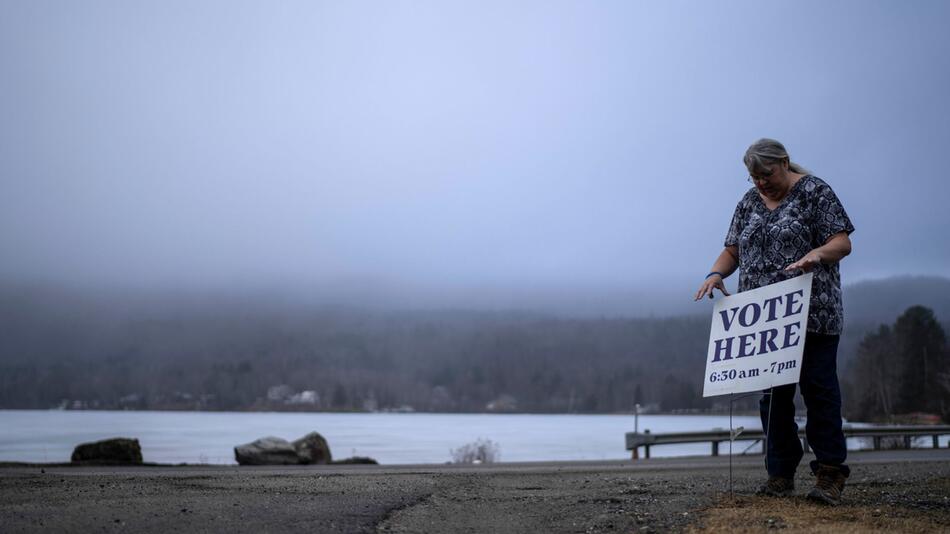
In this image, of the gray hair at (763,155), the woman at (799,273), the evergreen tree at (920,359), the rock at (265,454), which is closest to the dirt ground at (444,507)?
the woman at (799,273)

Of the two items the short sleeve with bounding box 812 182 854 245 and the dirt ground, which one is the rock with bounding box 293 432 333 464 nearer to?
the dirt ground

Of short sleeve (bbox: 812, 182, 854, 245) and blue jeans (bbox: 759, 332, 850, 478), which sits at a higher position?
short sleeve (bbox: 812, 182, 854, 245)

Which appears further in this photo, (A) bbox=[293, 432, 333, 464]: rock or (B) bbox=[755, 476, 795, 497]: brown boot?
(A) bbox=[293, 432, 333, 464]: rock

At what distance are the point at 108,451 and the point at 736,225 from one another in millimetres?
14009

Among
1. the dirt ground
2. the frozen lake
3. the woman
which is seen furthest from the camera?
the frozen lake

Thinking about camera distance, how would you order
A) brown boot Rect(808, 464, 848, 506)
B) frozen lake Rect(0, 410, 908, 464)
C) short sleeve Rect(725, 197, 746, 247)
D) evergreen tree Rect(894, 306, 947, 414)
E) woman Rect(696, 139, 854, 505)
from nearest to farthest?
brown boot Rect(808, 464, 848, 506) → woman Rect(696, 139, 854, 505) → short sleeve Rect(725, 197, 746, 247) → frozen lake Rect(0, 410, 908, 464) → evergreen tree Rect(894, 306, 947, 414)

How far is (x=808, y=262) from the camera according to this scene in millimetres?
6371

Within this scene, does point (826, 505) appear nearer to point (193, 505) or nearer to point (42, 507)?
point (193, 505)

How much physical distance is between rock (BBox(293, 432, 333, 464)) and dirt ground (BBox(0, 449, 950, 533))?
1157 centimetres

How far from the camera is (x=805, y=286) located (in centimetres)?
648

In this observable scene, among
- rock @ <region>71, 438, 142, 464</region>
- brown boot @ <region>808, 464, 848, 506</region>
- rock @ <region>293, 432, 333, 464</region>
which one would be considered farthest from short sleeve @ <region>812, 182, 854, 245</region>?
rock @ <region>293, 432, 333, 464</region>

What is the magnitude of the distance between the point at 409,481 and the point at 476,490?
935mm

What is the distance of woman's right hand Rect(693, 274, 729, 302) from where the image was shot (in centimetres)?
711

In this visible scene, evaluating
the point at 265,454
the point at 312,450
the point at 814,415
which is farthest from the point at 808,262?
the point at 312,450
